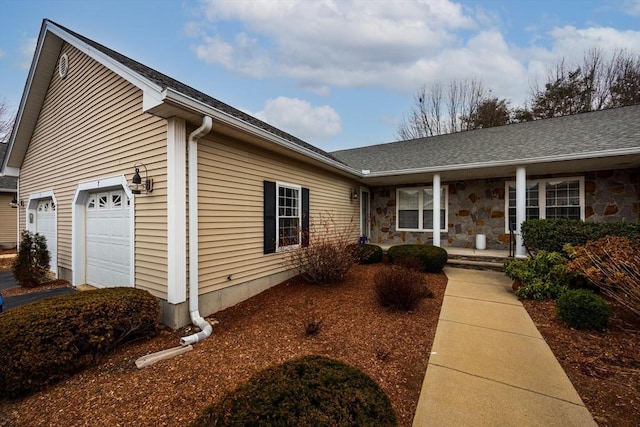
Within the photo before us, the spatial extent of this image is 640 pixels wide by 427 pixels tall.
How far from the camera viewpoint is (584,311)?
3.67 m

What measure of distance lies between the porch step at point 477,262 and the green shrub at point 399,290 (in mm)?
3776

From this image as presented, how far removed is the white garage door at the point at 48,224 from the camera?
7227 millimetres

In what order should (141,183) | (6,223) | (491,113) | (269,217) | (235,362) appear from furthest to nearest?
(491,113) → (6,223) → (269,217) → (141,183) → (235,362)

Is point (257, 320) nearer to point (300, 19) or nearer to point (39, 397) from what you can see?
point (39, 397)

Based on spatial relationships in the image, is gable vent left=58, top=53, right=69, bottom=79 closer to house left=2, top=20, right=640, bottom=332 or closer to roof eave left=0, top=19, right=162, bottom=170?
house left=2, top=20, right=640, bottom=332

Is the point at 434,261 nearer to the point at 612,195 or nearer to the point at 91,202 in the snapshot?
the point at 612,195

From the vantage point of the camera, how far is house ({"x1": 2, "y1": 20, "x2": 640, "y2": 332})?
4.05m

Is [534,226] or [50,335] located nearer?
[50,335]

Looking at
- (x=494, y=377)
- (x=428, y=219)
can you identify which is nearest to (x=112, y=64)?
(x=494, y=377)

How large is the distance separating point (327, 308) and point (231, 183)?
107 inches

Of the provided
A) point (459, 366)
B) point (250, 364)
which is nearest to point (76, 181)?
point (250, 364)

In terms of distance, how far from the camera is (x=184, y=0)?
677 cm

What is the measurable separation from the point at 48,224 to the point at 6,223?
8.62 metres

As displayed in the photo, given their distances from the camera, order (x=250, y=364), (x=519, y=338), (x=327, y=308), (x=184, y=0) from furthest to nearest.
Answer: (x=184, y=0) → (x=327, y=308) → (x=519, y=338) → (x=250, y=364)
